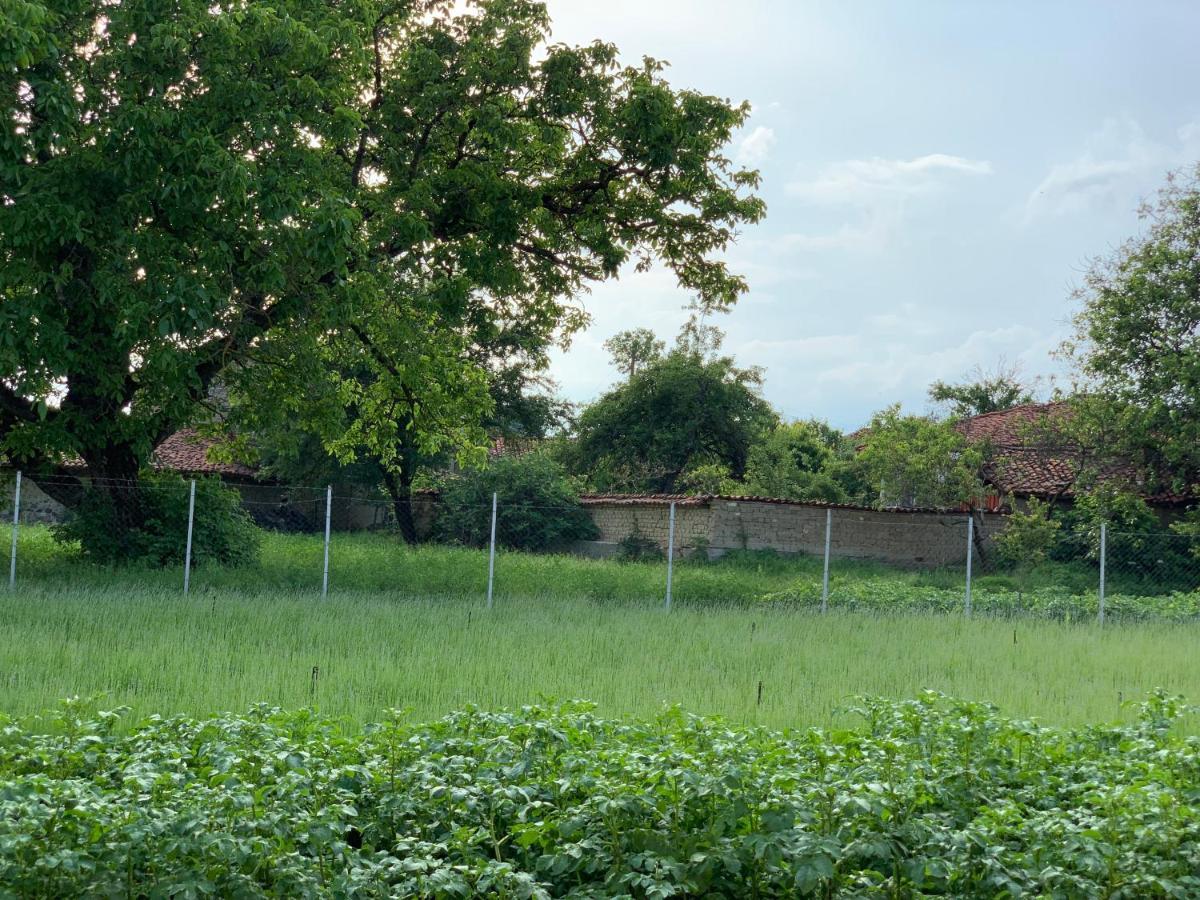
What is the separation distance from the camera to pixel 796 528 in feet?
87.4

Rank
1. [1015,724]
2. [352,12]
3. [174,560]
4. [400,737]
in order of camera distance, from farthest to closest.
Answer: [174,560]
[352,12]
[1015,724]
[400,737]

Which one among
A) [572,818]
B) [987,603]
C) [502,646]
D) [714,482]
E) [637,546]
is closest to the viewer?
[572,818]

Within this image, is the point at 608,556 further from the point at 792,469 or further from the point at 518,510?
the point at 792,469

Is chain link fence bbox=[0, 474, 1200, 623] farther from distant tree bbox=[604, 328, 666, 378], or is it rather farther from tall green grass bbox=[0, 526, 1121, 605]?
distant tree bbox=[604, 328, 666, 378]

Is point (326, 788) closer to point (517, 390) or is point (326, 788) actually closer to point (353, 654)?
point (353, 654)

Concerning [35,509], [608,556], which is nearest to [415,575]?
[608,556]

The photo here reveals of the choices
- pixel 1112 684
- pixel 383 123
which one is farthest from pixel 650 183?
pixel 1112 684

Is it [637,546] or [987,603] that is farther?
[637,546]

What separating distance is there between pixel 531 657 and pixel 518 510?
1503cm

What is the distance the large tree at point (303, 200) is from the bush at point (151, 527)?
562 mm

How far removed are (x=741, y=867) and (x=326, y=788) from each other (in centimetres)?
179

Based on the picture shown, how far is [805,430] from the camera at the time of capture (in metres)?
41.5

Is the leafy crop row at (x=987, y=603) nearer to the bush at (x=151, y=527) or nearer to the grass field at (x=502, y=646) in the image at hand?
the grass field at (x=502, y=646)

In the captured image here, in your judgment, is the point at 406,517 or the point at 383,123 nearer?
the point at 383,123
